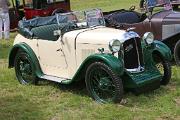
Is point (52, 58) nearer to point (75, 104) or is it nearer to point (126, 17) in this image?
point (75, 104)

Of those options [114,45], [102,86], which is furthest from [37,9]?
[114,45]

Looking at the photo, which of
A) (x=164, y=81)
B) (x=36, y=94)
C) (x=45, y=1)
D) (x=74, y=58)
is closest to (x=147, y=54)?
(x=164, y=81)

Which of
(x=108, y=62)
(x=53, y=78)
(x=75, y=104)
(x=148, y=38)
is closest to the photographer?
(x=108, y=62)

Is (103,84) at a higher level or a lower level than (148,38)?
lower

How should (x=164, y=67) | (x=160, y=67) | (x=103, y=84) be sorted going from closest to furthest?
(x=103, y=84), (x=164, y=67), (x=160, y=67)

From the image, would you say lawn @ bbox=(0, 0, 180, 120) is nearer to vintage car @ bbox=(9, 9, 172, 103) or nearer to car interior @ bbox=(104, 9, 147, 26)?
vintage car @ bbox=(9, 9, 172, 103)

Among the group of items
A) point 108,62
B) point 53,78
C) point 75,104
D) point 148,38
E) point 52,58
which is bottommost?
point 75,104

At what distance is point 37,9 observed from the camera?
51.5 feet

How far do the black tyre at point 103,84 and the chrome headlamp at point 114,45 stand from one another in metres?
0.25

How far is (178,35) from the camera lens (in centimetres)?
877

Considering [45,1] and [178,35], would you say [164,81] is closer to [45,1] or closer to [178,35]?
[178,35]

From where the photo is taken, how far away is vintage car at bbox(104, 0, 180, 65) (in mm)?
8664

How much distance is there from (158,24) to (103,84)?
9.66 feet

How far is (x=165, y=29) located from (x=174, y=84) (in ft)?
5.60
